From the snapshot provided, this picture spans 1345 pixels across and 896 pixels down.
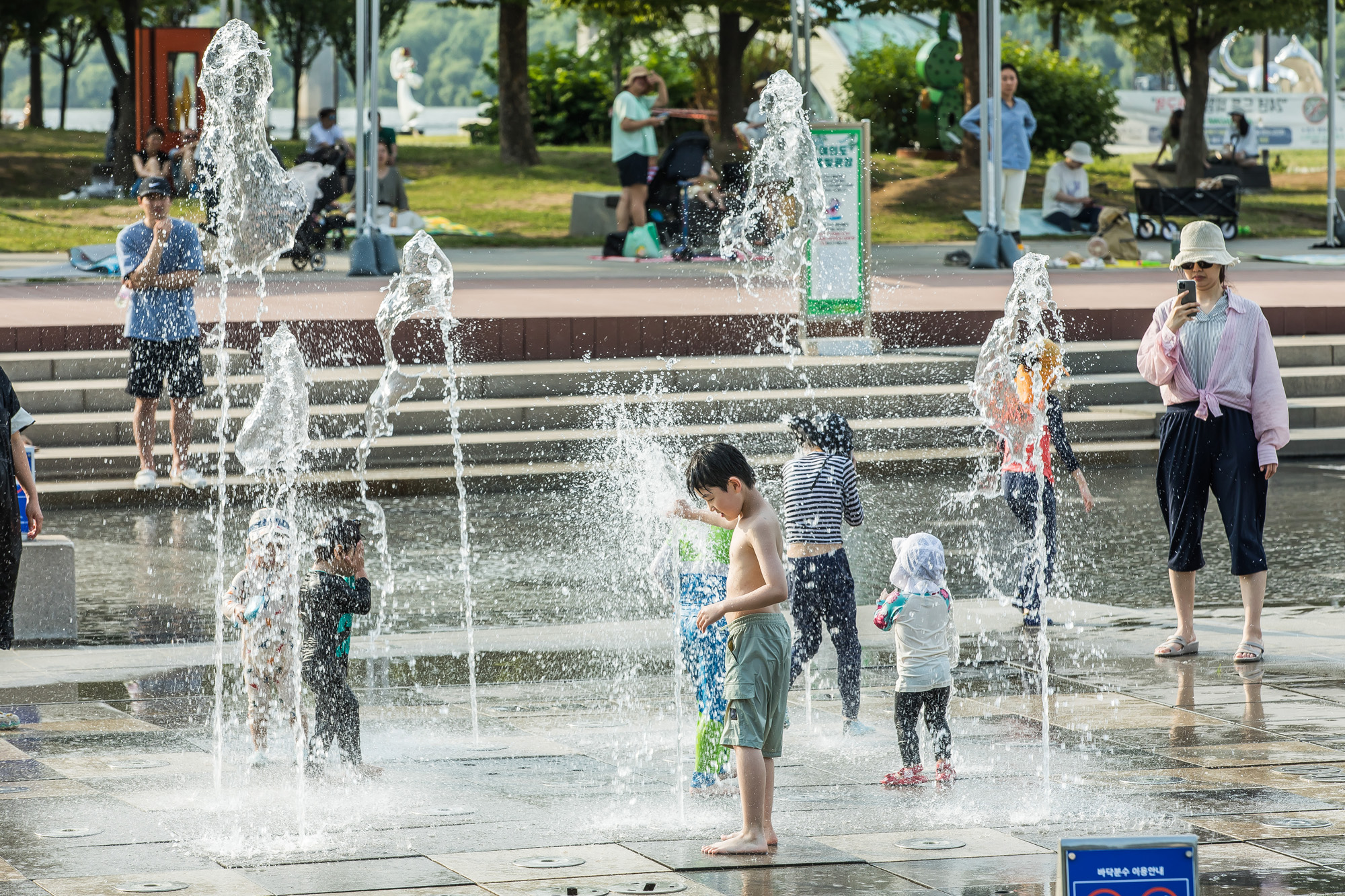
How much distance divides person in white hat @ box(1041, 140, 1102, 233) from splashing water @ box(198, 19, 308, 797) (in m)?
10.7

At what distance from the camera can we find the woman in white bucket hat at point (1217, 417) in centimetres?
775

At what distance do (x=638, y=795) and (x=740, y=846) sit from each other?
0.85 metres

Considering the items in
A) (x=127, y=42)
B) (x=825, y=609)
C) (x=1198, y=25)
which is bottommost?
(x=825, y=609)

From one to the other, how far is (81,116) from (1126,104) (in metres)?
48.0

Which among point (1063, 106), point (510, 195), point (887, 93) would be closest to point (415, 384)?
point (510, 195)

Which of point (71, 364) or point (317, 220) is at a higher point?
point (317, 220)

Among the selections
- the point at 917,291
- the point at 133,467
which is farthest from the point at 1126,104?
the point at 133,467

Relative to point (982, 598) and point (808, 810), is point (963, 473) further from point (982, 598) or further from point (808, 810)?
point (808, 810)

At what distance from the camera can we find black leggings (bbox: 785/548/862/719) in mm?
6836

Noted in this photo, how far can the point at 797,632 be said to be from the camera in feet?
22.9

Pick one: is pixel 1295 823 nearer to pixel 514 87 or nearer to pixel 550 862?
pixel 550 862

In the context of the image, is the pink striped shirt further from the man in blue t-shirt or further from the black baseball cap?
the black baseball cap

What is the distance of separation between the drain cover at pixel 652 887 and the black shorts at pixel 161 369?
7.63 m

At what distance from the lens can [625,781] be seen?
604 centimetres
